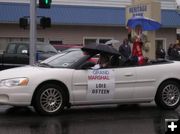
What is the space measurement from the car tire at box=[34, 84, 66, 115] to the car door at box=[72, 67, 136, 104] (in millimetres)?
302

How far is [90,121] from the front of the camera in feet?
30.0

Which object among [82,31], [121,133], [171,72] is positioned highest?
[82,31]

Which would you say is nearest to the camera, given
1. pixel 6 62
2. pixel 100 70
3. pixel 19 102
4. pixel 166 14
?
pixel 19 102

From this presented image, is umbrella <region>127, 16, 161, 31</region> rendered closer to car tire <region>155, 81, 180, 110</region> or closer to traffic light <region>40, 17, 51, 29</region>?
traffic light <region>40, 17, 51, 29</region>

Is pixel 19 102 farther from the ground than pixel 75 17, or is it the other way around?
pixel 75 17

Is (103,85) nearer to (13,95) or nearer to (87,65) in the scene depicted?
(87,65)

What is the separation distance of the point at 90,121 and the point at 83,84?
103 centimetres

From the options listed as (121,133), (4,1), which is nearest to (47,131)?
(121,133)

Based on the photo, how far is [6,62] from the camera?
19.6m

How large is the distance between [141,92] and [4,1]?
20.5 metres

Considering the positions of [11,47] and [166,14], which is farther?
[166,14]

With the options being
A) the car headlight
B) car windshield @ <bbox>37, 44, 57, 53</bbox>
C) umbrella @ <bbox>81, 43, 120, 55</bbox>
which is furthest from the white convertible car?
car windshield @ <bbox>37, 44, 57, 53</bbox>

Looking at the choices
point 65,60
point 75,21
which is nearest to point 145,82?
point 65,60

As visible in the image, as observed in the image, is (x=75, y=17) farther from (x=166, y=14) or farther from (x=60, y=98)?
(x=60, y=98)
